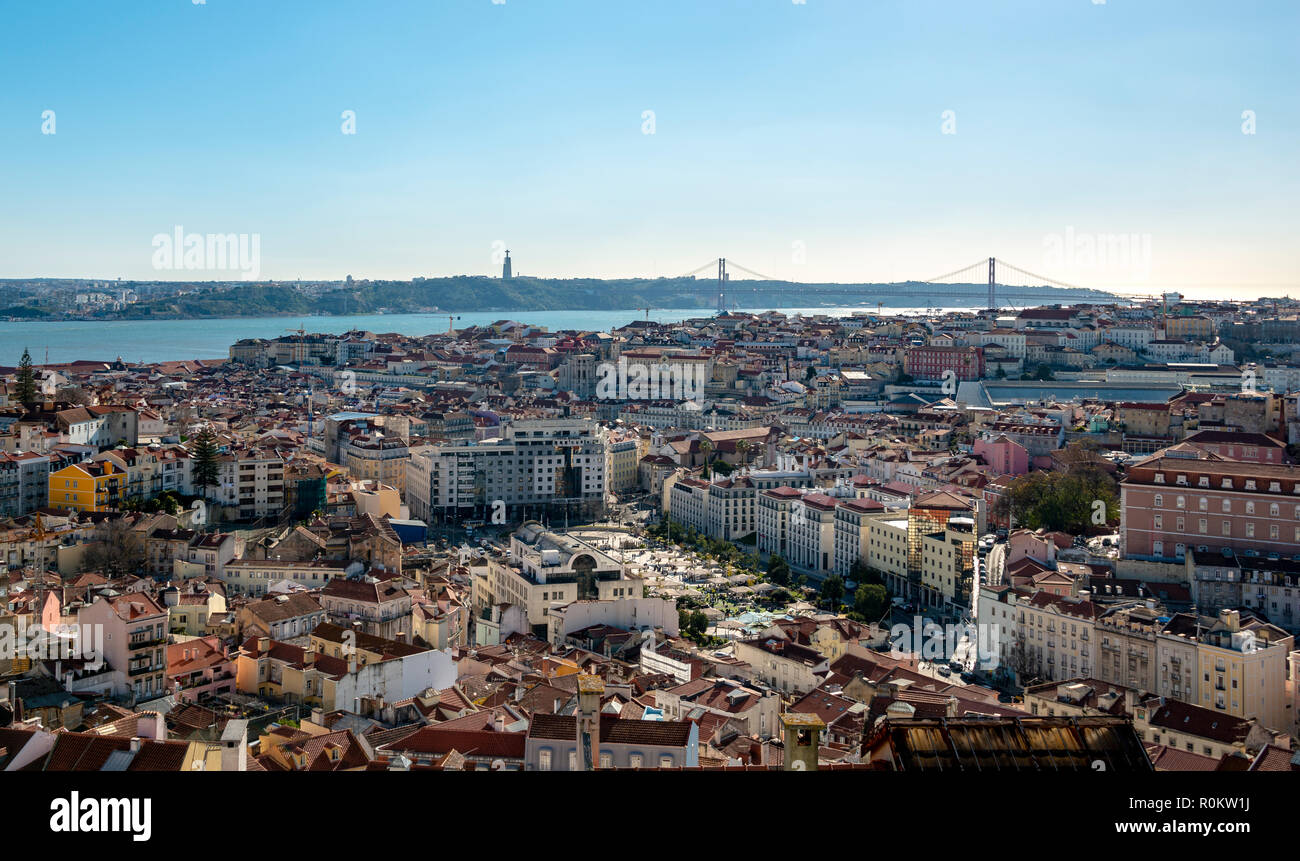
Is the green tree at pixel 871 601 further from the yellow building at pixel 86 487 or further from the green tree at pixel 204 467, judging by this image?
the yellow building at pixel 86 487

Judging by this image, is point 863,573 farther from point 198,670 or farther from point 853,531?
point 198,670

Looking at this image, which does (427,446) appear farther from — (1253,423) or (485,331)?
(485,331)

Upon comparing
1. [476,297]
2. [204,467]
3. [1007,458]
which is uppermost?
[476,297]

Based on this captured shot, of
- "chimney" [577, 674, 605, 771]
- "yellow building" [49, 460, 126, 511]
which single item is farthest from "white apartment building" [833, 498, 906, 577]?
"chimney" [577, 674, 605, 771]

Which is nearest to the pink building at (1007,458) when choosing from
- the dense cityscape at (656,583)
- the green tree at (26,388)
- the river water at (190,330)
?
the dense cityscape at (656,583)

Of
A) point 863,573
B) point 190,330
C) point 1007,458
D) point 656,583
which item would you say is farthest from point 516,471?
point 190,330

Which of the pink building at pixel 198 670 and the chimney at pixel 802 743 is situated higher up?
the chimney at pixel 802 743
